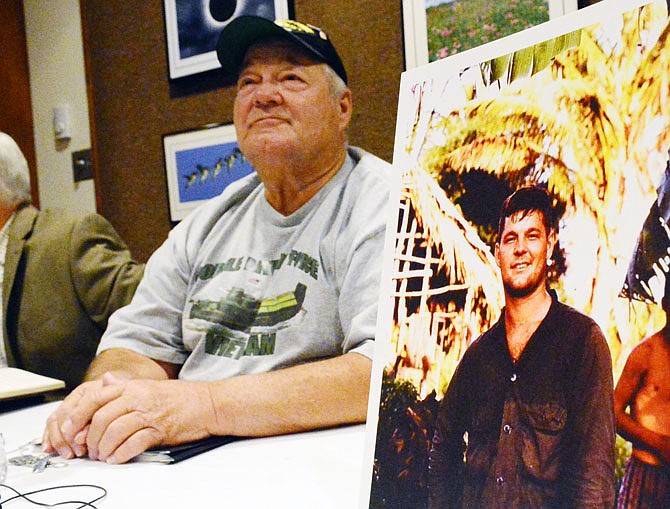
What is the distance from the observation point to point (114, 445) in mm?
783

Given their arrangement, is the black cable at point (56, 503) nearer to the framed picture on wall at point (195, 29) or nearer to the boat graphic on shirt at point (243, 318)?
the boat graphic on shirt at point (243, 318)

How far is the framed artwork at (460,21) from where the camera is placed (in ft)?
4.70

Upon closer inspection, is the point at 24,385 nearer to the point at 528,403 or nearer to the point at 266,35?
the point at 266,35

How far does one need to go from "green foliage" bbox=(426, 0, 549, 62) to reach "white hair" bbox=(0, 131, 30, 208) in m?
1.27

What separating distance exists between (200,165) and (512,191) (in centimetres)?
165

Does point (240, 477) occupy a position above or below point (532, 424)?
below

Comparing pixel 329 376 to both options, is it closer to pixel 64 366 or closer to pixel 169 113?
pixel 64 366

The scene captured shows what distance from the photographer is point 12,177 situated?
6.28 feet

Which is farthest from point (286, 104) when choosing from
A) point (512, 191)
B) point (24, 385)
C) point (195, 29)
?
point (195, 29)

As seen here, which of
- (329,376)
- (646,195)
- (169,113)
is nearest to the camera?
(646,195)

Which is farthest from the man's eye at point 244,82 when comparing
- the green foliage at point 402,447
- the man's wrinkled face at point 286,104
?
the green foliage at point 402,447

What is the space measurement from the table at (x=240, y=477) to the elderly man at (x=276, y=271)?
0.06 meters

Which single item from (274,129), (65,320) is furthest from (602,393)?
(65,320)

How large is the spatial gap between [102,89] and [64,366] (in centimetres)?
100
